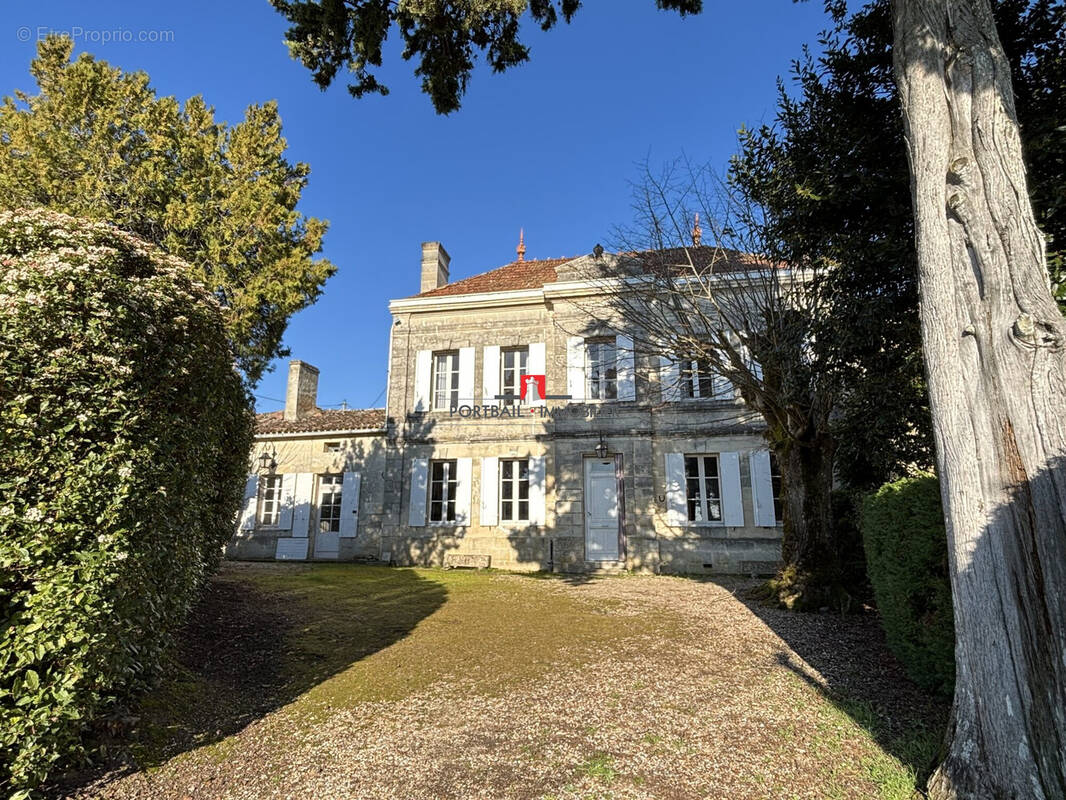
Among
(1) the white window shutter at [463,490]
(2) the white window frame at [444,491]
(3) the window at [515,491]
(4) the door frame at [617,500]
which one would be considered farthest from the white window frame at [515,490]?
(4) the door frame at [617,500]

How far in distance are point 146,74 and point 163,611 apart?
10300 mm

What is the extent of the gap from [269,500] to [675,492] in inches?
433

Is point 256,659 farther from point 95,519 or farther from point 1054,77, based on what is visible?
point 1054,77

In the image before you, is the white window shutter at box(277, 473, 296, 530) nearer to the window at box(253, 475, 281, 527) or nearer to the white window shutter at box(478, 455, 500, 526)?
the window at box(253, 475, 281, 527)

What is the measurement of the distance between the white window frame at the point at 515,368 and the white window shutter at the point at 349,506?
4641 millimetres

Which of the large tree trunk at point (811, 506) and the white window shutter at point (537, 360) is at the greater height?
the white window shutter at point (537, 360)

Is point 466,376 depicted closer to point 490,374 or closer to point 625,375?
point 490,374

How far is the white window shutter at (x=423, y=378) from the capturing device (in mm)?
13844

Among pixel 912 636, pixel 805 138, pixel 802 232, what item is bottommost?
pixel 912 636

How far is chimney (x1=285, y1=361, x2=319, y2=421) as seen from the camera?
1703 cm

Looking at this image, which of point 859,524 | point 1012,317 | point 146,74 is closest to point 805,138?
point 1012,317

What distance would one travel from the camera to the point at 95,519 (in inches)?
106

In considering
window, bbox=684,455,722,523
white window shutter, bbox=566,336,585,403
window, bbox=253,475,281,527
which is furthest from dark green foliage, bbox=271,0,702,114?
window, bbox=253,475,281,527

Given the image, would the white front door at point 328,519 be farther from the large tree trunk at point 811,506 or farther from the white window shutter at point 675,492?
the large tree trunk at point 811,506
